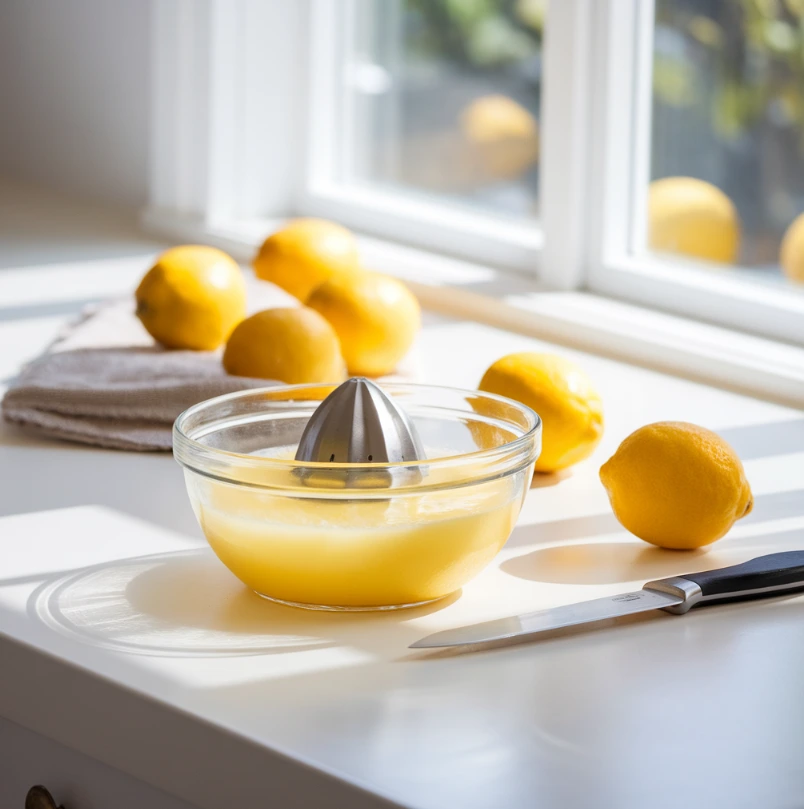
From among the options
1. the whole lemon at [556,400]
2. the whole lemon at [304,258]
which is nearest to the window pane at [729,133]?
the whole lemon at [304,258]

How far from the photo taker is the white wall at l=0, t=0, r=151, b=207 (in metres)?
1.90

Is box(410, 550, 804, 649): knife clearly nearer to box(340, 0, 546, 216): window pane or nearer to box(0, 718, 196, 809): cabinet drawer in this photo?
box(0, 718, 196, 809): cabinet drawer

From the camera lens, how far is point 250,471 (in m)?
0.66

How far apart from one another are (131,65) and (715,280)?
39.3 inches

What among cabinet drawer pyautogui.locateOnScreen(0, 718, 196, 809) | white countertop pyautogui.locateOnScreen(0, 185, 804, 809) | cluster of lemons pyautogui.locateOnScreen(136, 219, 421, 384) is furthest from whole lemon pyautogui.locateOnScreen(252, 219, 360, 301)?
cabinet drawer pyautogui.locateOnScreen(0, 718, 196, 809)

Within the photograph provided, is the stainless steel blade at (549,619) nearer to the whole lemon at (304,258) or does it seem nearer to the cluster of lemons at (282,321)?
the cluster of lemons at (282,321)

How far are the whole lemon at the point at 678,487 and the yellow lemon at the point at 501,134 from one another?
2.84 ft

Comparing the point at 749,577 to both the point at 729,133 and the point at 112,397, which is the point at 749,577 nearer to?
the point at 112,397

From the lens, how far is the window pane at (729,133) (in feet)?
4.08

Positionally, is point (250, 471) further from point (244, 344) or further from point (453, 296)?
point (453, 296)

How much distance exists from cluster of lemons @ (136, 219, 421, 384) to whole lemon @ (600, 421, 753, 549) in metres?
0.31

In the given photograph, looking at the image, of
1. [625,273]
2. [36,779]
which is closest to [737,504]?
[36,779]

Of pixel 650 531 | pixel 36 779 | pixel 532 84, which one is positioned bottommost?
pixel 36 779

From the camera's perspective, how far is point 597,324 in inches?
49.8
